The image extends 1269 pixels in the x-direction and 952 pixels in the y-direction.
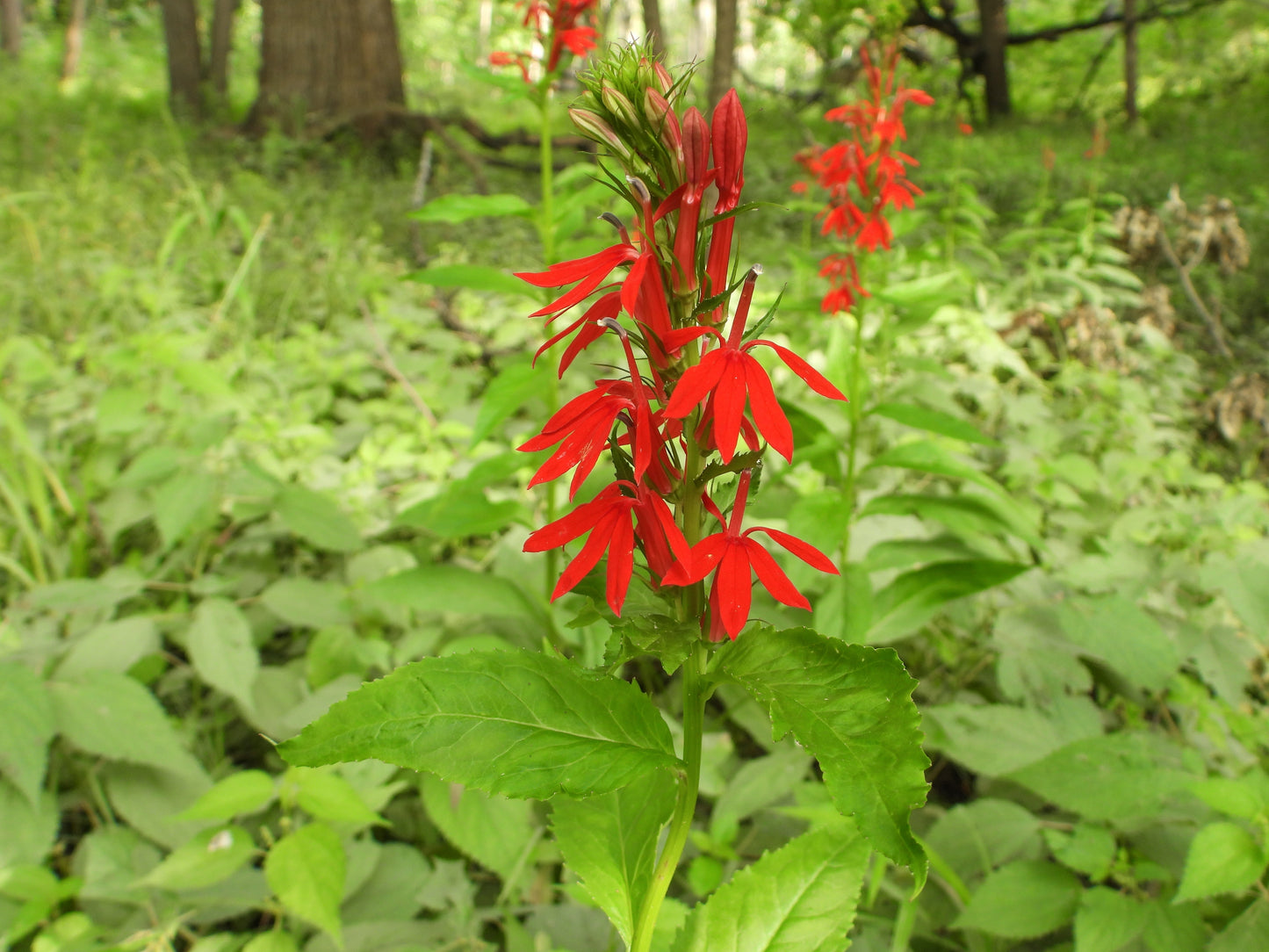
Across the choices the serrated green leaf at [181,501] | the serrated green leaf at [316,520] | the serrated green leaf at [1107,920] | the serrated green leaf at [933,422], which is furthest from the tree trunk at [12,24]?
the serrated green leaf at [1107,920]

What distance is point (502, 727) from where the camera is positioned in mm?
578

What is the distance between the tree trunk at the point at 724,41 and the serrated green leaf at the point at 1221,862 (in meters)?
6.15

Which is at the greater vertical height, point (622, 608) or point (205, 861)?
point (622, 608)

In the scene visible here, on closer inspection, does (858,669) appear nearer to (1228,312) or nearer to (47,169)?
(1228,312)

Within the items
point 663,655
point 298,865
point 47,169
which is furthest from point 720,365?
point 47,169

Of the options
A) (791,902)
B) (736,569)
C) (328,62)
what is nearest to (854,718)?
(736,569)

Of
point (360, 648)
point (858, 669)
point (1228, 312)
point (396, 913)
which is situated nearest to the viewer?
point (858, 669)

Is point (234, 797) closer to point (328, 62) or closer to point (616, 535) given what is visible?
point (616, 535)

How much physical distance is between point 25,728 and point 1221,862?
1.88 meters

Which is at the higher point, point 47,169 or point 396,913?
point 47,169

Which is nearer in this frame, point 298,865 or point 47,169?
point 298,865

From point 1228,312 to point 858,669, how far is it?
5.27 m

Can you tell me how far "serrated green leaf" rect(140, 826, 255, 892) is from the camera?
1.12 metres

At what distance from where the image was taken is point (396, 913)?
1221 millimetres
